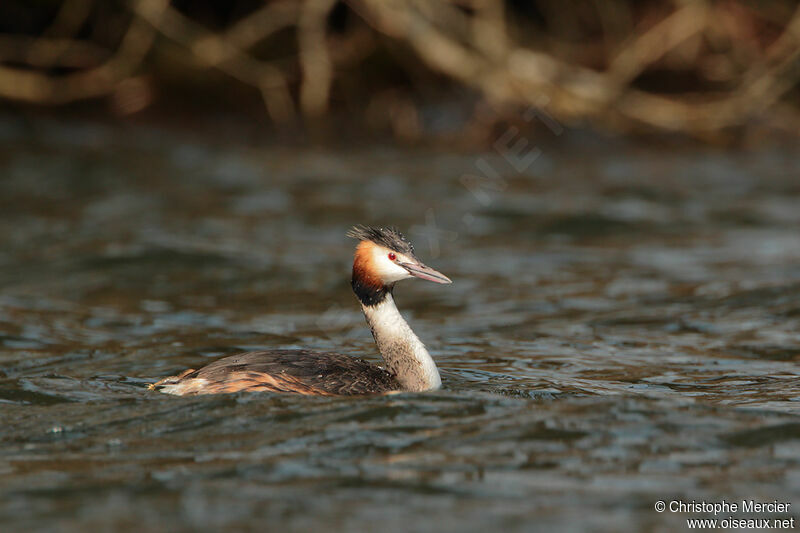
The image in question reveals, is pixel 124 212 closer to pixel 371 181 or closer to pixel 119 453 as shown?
pixel 371 181

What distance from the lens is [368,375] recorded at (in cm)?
621

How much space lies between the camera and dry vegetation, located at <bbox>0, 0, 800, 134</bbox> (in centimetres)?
1398

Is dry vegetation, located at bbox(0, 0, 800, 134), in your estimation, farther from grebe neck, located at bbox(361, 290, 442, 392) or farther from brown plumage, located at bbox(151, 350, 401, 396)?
brown plumage, located at bbox(151, 350, 401, 396)

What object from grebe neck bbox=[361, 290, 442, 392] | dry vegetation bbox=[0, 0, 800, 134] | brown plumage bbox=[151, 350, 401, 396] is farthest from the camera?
dry vegetation bbox=[0, 0, 800, 134]

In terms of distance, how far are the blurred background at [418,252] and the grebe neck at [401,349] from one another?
315mm

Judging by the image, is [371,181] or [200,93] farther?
[200,93]

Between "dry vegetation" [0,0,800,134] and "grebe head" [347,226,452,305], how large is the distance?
7.70m

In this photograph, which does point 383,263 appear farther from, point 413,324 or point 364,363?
point 413,324

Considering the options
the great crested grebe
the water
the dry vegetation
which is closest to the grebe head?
the great crested grebe

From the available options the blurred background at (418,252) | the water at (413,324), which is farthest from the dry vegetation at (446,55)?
the water at (413,324)

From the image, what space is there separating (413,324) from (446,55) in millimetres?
6054

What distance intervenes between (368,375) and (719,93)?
10.7m

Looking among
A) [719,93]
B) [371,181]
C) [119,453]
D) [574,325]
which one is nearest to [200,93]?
[371,181]

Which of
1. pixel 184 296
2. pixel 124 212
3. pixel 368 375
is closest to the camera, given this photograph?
pixel 368 375
